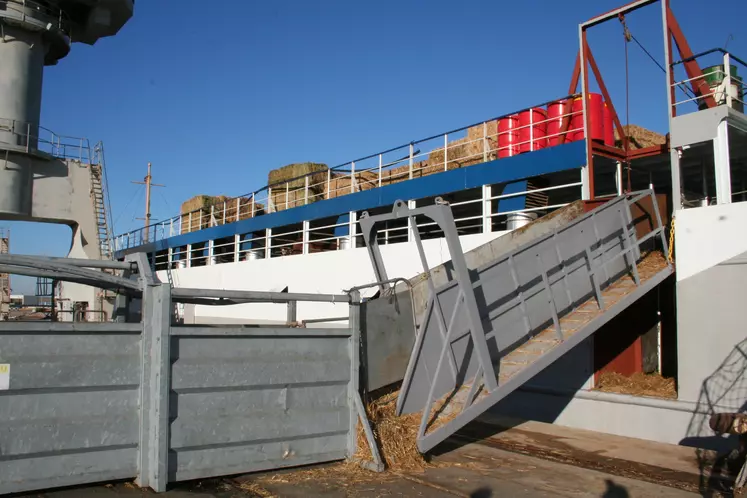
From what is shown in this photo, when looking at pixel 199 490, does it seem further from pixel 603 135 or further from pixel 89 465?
pixel 603 135

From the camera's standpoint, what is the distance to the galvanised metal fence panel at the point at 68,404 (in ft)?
16.5

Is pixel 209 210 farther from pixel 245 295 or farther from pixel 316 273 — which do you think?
pixel 245 295

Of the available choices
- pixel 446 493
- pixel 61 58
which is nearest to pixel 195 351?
pixel 446 493

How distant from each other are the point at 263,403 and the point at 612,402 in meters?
6.20

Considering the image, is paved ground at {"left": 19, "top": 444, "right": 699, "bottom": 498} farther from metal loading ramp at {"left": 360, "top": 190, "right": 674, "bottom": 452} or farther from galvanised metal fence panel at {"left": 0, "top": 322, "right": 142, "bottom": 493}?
metal loading ramp at {"left": 360, "top": 190, "right": 674, "bottom": 452}

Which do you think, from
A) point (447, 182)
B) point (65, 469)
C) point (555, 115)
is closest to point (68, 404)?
point (65, 469)

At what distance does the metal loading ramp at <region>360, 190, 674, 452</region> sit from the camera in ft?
22.6

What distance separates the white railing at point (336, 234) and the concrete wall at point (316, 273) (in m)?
0.48

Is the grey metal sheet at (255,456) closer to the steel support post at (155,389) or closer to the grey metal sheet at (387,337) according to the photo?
the steel support post at (155,389)

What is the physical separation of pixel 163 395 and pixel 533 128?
432 inches

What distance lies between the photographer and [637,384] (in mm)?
10328

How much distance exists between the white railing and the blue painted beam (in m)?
0.36

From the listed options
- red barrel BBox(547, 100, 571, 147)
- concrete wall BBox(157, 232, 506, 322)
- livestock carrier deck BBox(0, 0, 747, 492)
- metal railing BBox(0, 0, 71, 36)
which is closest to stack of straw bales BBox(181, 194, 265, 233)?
concrete wall BBox(157, 232, 506, 322)

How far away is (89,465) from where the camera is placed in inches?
209
